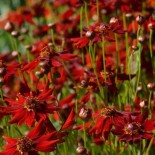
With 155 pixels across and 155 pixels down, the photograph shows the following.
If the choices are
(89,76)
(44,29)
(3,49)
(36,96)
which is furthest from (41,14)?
(36,96)

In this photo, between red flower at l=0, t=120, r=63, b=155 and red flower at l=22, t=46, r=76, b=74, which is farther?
red flower at l=22, t=46, r=76, b=74

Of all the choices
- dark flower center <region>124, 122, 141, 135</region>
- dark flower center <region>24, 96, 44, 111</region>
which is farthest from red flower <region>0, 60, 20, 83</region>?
dark flower center <region>124, 122, 141, 135</region>

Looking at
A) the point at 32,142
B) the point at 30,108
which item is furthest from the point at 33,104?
the point at 32,142

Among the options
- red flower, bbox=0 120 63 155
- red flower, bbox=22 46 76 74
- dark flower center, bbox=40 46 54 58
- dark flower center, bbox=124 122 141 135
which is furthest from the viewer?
dark flower center, bbox=40 46 54 58

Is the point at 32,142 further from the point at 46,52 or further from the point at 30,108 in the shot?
the point at 46,52

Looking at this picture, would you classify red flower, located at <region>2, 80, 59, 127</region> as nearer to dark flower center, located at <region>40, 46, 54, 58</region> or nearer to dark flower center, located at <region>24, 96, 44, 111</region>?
dark flower center, located at <region>24, 96, 44, 111</region>

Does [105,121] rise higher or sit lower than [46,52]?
lower

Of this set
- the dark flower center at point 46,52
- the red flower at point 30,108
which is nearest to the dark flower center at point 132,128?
the red flower at point 30,108
